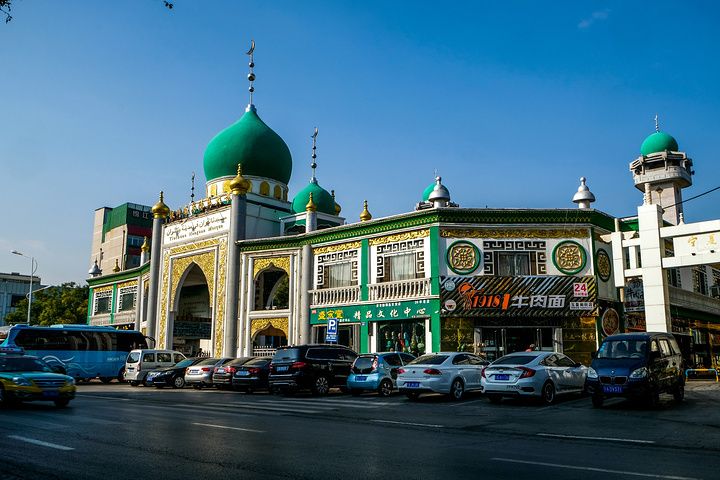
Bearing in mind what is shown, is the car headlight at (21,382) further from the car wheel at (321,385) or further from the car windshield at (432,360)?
the car windshield at (432,360)

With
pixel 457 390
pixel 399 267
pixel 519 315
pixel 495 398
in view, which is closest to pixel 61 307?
pixel 399 267

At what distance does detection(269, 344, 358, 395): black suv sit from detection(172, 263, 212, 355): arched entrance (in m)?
13.8

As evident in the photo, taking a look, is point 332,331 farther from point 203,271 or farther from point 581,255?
point 203,271

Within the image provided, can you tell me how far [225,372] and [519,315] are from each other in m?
11.9

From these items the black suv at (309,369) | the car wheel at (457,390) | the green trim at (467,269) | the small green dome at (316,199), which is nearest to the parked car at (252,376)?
the black suv at (309,369)

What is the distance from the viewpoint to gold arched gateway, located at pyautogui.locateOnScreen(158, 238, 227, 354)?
34.7 metres

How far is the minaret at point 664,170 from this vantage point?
44406 millimetres

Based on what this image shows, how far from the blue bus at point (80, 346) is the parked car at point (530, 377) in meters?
20.6

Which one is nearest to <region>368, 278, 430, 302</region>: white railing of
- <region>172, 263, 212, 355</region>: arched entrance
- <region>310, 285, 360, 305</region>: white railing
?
<region>310, 285, 360, 305</region>: white railing

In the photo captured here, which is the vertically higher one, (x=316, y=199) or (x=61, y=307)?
(x=316, y=199)

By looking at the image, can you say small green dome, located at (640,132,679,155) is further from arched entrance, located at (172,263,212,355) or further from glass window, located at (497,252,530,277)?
arched entrance, located at (172,263,212,355)

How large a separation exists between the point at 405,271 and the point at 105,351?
52.4 feet

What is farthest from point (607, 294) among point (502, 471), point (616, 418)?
point (502, 471)

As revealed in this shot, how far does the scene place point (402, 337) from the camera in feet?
90.3
